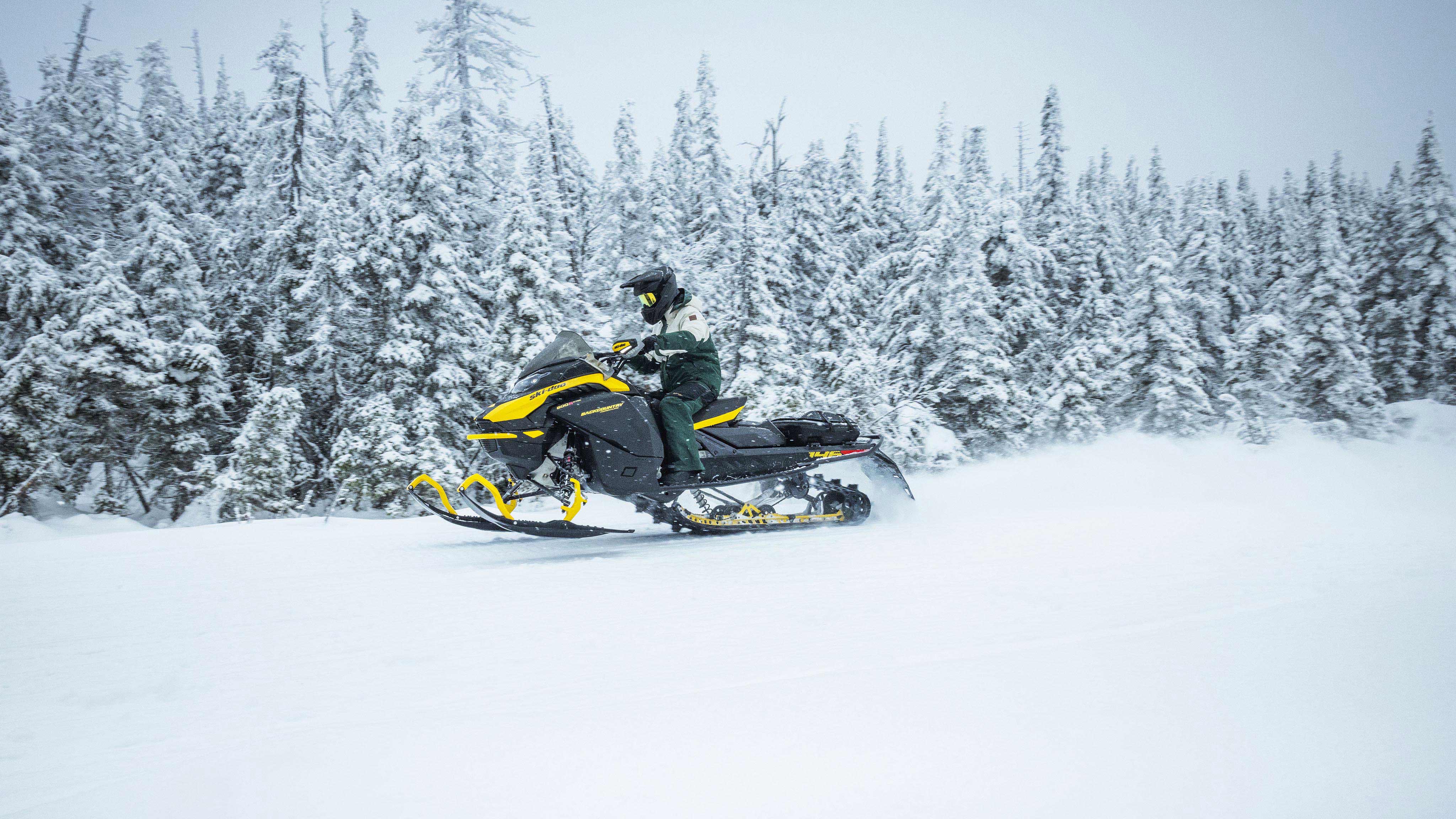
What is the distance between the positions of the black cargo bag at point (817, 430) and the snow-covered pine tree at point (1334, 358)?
66.1ft

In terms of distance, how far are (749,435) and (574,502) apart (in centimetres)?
166

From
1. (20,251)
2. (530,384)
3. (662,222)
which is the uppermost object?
(662,222)

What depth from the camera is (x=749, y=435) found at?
249 inches

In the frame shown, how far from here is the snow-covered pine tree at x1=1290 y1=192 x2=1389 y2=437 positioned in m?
20.7

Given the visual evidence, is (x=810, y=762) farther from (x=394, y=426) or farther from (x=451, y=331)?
(x=451, y=331)

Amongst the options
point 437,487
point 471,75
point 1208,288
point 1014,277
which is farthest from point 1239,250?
point 437,487

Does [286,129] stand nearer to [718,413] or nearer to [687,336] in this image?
[687,336]

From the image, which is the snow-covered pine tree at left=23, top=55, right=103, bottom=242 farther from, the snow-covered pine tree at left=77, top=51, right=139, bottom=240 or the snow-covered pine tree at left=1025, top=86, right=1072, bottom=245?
the snow-covered pine tree at left=1025, top=86, right=1072, bottom=245

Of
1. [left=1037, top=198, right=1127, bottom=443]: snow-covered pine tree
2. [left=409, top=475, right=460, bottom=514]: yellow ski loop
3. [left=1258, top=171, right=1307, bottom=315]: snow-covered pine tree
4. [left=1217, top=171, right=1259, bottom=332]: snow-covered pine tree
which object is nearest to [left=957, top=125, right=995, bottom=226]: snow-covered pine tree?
[left=1037, top=198, right=1127, bottom=443]: snow-covered pine tree

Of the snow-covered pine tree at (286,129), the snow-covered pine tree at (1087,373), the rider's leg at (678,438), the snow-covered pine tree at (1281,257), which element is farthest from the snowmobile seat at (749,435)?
the snow-covered pine tree at (1281,257)

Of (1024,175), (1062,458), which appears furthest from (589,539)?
(1024,175)

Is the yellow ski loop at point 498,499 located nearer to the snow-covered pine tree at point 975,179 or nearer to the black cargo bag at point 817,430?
the black cargo bag at point 817,430

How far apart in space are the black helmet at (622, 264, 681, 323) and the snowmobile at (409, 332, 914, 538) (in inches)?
14.1

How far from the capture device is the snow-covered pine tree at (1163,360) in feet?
60.7
